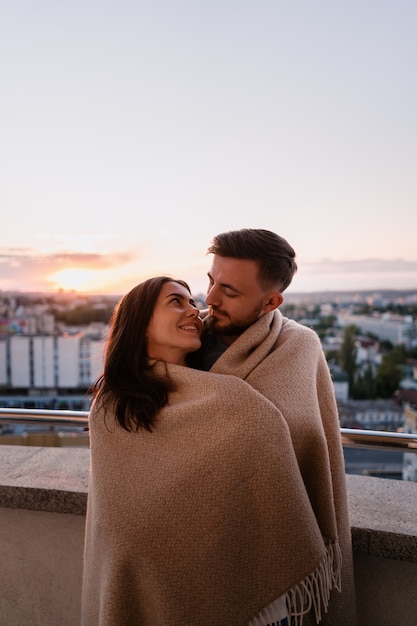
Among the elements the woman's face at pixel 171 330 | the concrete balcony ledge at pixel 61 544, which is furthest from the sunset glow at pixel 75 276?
the woman's face at pixel 171 330

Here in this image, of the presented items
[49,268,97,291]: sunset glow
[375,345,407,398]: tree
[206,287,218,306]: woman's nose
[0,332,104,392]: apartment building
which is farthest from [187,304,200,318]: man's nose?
[375,345,407,398]: tree

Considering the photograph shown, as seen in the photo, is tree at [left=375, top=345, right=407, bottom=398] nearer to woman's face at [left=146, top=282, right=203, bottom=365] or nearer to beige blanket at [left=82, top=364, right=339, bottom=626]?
woman's face at [left=146, top=282, right=203, bottom=365]

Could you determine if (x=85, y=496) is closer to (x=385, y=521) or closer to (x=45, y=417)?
(x=45, y=417)

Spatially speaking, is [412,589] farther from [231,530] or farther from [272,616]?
[231,530]

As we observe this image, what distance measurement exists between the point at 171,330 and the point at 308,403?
0.44 m

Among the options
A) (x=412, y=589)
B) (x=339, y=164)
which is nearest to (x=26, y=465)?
(x=412, y=589)

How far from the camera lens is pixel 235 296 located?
1.59 metres

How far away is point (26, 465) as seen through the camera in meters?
1.98

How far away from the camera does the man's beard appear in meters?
1.59

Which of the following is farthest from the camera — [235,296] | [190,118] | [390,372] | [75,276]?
[390,372]

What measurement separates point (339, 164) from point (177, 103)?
296cm

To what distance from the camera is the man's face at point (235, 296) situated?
1.59 m

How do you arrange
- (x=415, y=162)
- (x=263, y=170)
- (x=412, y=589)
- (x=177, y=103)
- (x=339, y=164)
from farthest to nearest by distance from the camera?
(x=415, y=162), (x=339, y=164), (x=263, y=170), (x=177, y=103), (x=412, y=589)

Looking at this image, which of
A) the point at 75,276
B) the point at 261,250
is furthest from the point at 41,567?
the point at 75,276
